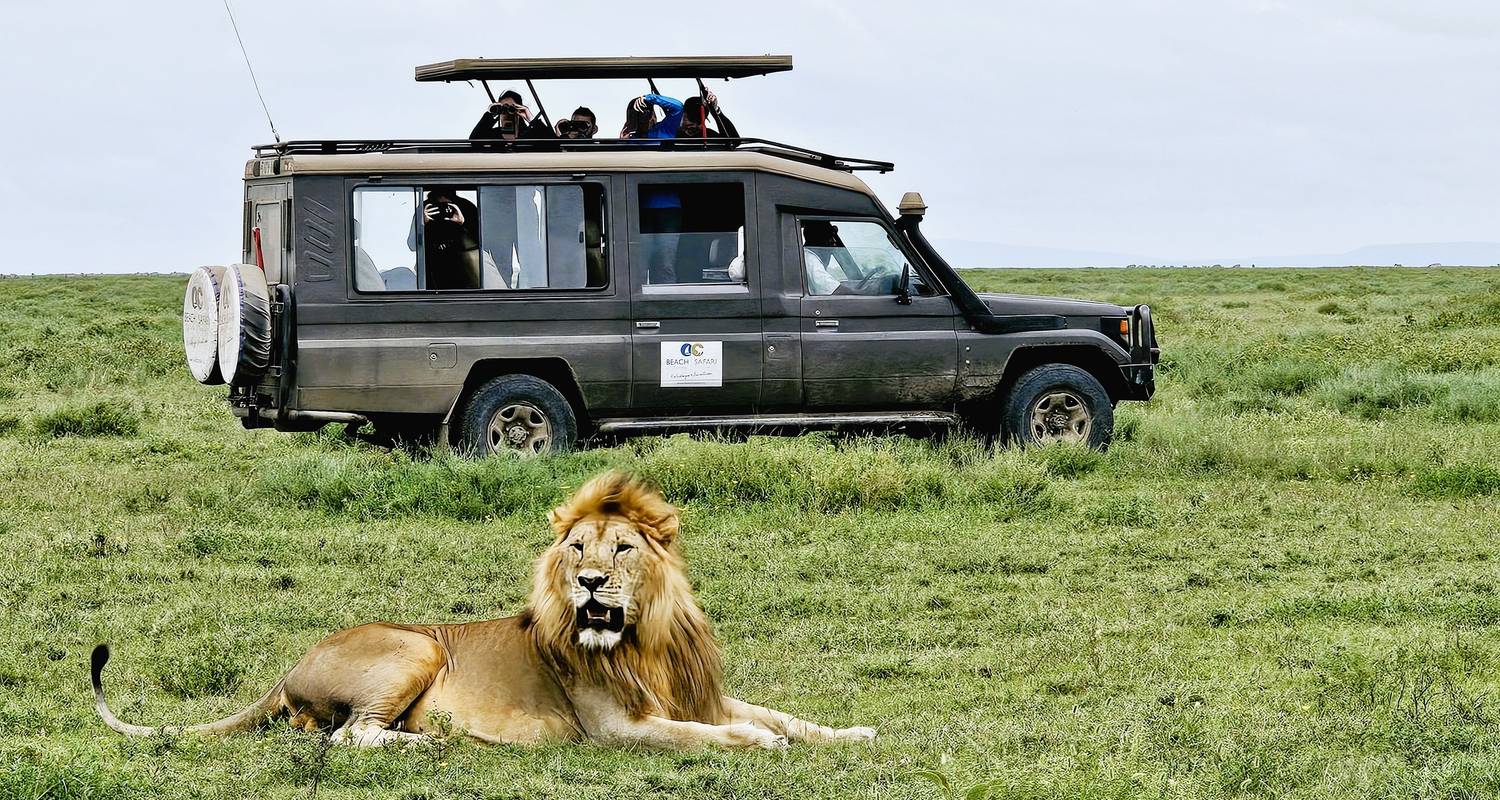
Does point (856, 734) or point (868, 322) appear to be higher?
point (868, 322)

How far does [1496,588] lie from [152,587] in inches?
233

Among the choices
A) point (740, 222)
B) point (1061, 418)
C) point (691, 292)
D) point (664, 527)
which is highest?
point (740, 222)

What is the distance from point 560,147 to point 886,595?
14.8 ft

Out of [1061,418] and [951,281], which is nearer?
[951,281]

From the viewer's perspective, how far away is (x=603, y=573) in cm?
434

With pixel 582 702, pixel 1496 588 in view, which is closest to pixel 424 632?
pixel 582 702

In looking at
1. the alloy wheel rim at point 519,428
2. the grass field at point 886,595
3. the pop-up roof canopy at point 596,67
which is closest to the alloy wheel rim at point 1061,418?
the grass field at point 886,595

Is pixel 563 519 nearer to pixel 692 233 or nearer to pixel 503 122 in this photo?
pixel 692 233

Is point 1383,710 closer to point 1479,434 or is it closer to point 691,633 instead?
point 691,633

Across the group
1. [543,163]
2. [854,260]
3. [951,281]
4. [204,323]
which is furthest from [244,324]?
[951,281]

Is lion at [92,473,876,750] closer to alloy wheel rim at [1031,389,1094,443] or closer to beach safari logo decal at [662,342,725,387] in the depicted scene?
beach safari logo decal at [662,342,725,387]

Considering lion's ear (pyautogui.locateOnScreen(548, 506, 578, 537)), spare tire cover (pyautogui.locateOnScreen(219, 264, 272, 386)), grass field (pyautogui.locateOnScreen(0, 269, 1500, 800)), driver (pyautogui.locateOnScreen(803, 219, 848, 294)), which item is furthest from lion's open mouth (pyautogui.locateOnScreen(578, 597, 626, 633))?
driver (pyautogui.locateOnScreen(803, 219, 848, 294))

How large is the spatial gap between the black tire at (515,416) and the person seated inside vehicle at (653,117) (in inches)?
77.9

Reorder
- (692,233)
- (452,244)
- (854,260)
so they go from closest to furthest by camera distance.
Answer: (452,244) < (692,233) < (854,260)
